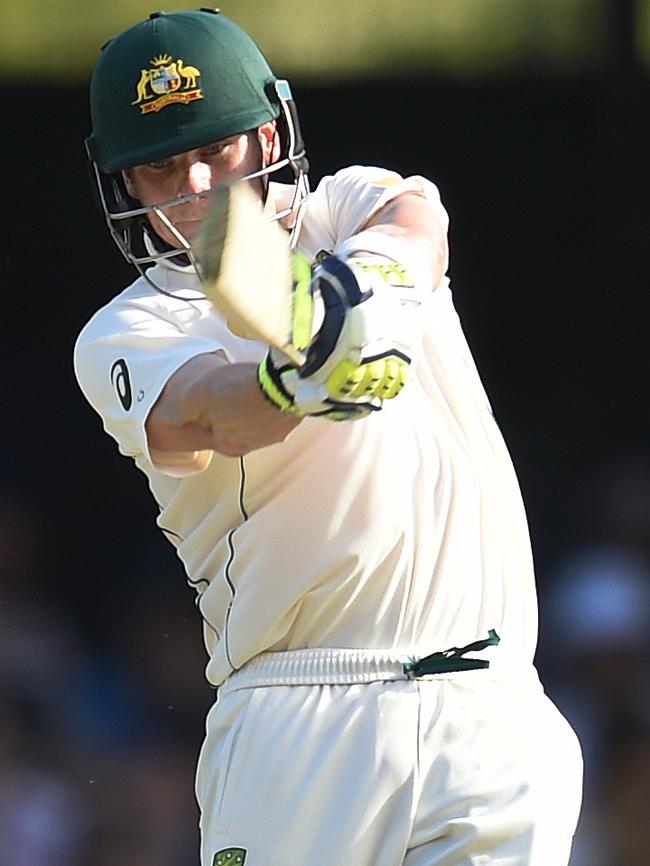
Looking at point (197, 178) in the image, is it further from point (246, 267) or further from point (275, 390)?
point (246, 267)

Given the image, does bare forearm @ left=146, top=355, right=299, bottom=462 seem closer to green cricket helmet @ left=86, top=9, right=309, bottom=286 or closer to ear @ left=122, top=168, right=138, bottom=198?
green cricket helmet @ left=86, top=9, right=309, bottom=286

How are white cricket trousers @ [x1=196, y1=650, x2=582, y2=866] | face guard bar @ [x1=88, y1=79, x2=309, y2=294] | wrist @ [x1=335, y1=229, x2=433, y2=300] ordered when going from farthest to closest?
face guard bar @ [x1=88, y1=79, x2=309, y2=294], white cricket trousers @ [x1=196, y1=650, x2=582, y2=866], wrist @ [x1=335, y1=229, x2=433, y2=300]

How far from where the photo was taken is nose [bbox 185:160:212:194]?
313 centimetres

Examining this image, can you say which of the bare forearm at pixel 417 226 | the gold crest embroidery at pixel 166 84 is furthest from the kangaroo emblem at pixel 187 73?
the bare forearm at pixel 417 226

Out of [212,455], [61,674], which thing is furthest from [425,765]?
[61,674]

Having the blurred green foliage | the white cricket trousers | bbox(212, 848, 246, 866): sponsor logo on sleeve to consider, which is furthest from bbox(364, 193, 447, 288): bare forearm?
the blurred green foliage

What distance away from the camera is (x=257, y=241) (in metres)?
2.43

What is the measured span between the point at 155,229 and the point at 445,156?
3.04m

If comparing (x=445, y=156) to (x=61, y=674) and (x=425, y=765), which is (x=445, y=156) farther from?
(x=425, y=765)

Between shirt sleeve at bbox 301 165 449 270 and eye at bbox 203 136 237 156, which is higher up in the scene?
eye at bbox 203 136 237 156

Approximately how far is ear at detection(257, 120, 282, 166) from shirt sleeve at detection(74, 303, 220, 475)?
1.18ft

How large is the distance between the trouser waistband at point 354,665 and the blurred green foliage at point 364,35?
2990mm

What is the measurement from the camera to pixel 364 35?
5.82m

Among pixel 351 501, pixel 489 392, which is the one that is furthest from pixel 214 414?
pixel 489 392
